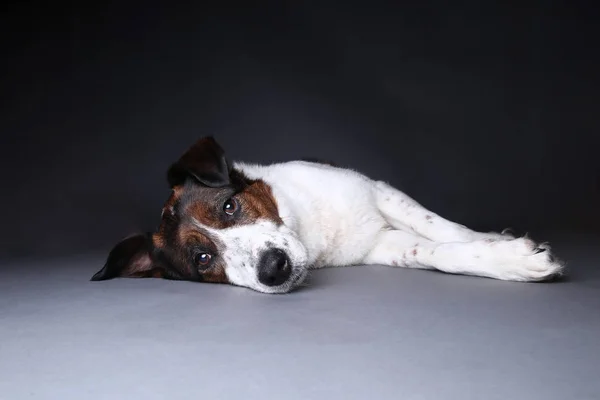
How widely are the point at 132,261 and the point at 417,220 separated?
1.97 metres

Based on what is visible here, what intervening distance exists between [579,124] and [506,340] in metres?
4.56

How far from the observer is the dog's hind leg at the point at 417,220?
4.79 m

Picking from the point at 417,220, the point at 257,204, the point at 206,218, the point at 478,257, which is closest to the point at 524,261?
the point at 478,257

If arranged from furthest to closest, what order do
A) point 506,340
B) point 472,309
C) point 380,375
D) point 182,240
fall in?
point 182,240 → point 472,309 → point 506,340 → point 380,375

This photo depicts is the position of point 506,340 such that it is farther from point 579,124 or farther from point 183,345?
point 579,124

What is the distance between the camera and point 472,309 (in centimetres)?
370

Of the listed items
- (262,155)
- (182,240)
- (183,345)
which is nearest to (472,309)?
(183,345)

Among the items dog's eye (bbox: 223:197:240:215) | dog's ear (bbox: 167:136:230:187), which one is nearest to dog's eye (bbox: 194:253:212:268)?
dog's eye (bbox: 223:197:240:215)

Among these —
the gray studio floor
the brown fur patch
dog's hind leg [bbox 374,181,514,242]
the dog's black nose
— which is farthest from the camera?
dog's hind leg [bbox 374,181,514,242]

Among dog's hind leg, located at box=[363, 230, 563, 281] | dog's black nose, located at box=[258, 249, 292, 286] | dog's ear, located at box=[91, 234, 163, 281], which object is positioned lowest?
dog's ear, located at box=[91, 234, 163, 281]

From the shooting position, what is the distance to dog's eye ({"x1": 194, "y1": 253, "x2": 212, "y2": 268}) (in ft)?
15.3

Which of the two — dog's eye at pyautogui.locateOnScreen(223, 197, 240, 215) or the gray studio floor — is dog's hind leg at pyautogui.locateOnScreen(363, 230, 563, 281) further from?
dog's eye at pyautogui.locateOnScreen(223, 197, 240, 215)

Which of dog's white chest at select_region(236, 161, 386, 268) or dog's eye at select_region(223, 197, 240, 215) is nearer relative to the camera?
dog's eye at select_region(223, 197, 240, 215)

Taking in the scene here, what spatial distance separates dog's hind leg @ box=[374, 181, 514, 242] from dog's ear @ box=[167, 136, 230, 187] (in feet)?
4.03
